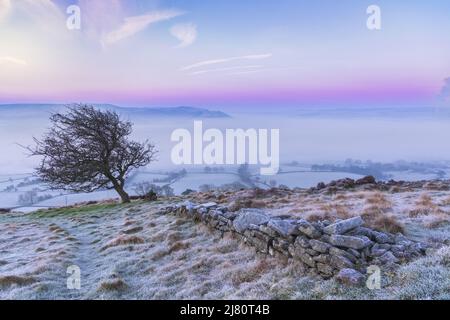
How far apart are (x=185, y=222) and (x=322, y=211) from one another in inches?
204

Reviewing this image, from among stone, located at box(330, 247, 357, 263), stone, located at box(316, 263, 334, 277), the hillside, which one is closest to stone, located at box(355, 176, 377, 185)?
the hillside

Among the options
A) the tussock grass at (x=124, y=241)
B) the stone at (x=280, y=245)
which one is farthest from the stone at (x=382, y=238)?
the tussock grass at (x=124, y=241)

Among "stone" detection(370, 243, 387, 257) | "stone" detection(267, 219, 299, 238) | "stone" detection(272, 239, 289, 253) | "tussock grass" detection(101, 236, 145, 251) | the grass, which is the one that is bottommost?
the grass

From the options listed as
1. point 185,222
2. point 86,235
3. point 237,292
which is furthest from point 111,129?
point 237,292

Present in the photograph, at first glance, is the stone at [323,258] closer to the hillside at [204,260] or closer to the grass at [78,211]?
the hillside at [204,260]

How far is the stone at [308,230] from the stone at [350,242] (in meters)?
0.42

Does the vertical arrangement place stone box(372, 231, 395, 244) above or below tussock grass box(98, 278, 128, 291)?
above

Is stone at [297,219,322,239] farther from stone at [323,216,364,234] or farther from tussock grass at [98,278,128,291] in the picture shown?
tussock grass at [98,278,128,291]

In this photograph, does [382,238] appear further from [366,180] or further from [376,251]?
[366,180]

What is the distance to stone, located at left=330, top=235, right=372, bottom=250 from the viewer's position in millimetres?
8492

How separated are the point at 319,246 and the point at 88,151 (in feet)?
69.5

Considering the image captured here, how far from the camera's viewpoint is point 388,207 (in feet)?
45.2
